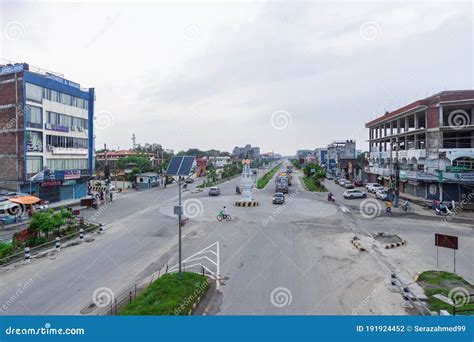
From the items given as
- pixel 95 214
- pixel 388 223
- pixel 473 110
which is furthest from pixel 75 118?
pixel 473 110

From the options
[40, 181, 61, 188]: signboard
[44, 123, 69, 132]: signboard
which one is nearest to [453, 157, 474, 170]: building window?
[40, 181, 61, 188]: signboard

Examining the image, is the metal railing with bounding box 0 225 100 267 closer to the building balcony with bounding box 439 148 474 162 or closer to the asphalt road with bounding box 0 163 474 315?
the asphalt road with bounding box 0 163 474 315

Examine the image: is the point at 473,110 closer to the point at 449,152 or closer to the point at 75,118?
the point at 449,152

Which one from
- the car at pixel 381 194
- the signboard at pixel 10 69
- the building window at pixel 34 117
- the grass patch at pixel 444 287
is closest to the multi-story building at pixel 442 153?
the car at pixel 381 194

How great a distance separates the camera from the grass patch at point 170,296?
8477mm

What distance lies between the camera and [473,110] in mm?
32688

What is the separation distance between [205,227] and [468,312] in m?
15.0

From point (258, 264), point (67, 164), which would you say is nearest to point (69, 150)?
point (67, 164)

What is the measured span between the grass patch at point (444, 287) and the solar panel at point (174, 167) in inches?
372

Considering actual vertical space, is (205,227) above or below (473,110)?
below

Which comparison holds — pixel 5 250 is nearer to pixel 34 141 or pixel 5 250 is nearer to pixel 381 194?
pixel 34 141

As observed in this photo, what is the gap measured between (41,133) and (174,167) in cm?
2414

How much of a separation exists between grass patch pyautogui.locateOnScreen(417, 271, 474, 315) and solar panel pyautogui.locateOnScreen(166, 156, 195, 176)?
903cm

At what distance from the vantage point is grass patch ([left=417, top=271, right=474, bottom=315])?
9109 millimetres
